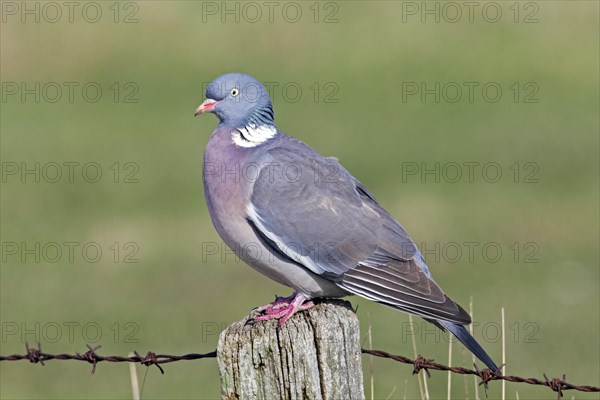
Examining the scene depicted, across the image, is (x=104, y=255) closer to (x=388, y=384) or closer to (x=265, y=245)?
(x=388, y=384)

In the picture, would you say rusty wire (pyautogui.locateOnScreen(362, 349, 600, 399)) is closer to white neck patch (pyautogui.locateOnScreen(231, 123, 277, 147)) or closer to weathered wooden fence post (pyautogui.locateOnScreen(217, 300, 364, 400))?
weathered wooden fence post (pyautogui.locateOnScreen(217, 300, 364, 400))

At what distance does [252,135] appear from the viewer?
633 centimetres

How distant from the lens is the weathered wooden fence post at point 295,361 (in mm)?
4656

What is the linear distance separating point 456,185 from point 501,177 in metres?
0.74

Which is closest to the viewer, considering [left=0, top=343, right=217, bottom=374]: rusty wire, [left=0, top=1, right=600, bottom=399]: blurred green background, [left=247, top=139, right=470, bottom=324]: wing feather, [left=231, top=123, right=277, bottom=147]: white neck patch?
[left=0, top=343, right=217, bottom=374]: rusty wire

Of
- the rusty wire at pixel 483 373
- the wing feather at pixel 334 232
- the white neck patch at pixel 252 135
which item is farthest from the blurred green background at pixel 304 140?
the white neck patch at pixel 252 135

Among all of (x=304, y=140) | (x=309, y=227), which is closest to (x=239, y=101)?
(x=309, y=227)

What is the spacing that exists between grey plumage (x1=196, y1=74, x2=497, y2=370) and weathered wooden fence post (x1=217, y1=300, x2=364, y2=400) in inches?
47.6

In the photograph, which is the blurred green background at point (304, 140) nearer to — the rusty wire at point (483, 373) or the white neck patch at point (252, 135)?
the rusty wire at point (483, 373)

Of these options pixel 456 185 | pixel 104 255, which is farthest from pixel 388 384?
pixel 456 185

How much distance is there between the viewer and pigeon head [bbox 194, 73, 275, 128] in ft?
20.7

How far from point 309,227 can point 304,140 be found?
11888mm

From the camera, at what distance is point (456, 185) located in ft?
54.6

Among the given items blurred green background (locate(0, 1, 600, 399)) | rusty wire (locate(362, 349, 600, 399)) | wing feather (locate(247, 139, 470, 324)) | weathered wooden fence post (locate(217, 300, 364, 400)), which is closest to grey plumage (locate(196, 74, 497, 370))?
wing feather (locate(247, 139, 470, 324))
